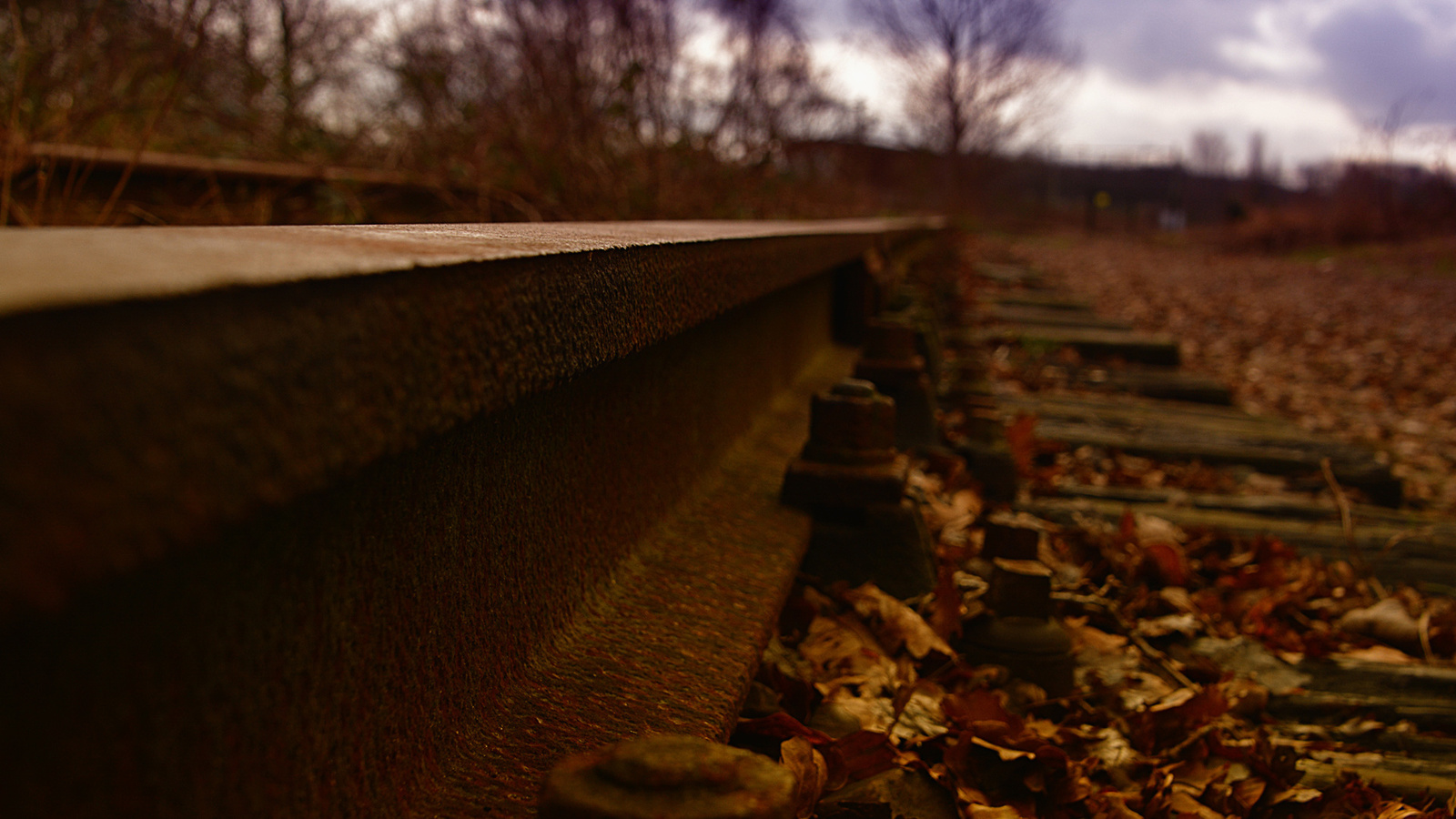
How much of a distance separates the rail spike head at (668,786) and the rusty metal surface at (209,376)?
241mm

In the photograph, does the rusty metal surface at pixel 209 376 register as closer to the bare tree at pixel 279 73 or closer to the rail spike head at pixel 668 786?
the rail spike head at pixel 668 786

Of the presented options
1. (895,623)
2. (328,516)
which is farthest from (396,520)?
(895,623)

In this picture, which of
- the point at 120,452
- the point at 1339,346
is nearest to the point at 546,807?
the point at 120,452

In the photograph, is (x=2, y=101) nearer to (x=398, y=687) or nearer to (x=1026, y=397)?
(x=398, y=687)

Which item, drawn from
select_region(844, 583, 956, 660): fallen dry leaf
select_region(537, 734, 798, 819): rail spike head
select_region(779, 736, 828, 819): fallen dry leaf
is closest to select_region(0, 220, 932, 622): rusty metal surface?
select_region(537, 734, 798, 819): rail spike head

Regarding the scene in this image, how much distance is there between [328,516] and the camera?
2.25ft

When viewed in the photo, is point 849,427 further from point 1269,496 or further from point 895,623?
point 1269,496

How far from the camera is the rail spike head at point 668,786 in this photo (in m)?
0.60

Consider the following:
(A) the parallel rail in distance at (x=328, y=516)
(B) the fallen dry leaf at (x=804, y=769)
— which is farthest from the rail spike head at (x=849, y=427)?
(B) the fallen dry leaf at (x=804, y=769)

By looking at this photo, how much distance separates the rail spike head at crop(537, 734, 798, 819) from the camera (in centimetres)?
60

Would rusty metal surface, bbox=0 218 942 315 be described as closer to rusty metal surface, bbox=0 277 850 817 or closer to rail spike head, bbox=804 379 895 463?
rusty metal surface, bbox=0 277 850 817

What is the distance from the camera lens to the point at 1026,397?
4.88 m

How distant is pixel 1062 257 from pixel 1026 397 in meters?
18.0

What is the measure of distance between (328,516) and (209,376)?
33 cm
